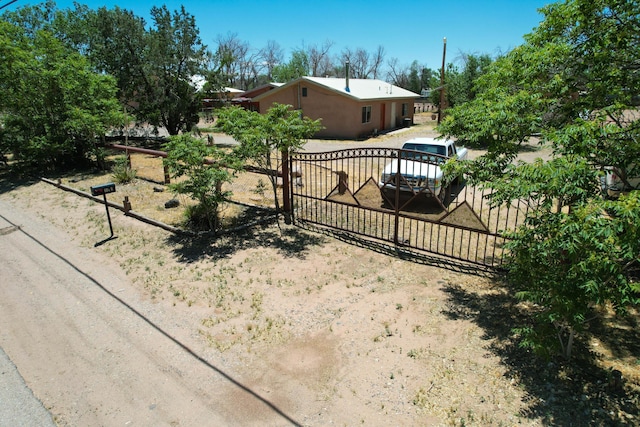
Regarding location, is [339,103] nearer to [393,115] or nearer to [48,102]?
[393,115]

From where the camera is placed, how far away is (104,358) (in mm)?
5070

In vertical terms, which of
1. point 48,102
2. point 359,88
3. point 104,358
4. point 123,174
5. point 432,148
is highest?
point 359,88

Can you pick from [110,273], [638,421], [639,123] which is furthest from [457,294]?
[110,273]

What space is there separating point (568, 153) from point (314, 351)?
376 cm

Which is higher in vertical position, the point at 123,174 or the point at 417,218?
the point at 417,218

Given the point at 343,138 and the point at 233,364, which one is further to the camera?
the point at 343,138

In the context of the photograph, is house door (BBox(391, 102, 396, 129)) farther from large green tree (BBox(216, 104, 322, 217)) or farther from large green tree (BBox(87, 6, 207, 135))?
large green tree (BBox(216, 104, 322, 217))

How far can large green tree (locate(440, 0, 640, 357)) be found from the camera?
3.56 meters

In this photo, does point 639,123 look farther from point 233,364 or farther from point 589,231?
point 233,364

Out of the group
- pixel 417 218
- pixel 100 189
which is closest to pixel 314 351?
pixel 417 218

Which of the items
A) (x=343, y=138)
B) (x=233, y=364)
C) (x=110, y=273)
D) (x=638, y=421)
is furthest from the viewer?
(x=343, y=138)

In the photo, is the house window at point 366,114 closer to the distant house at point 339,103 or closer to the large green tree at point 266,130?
the distant house at point 339,103

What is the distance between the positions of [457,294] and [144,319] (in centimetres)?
485

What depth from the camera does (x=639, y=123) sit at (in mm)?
4434
